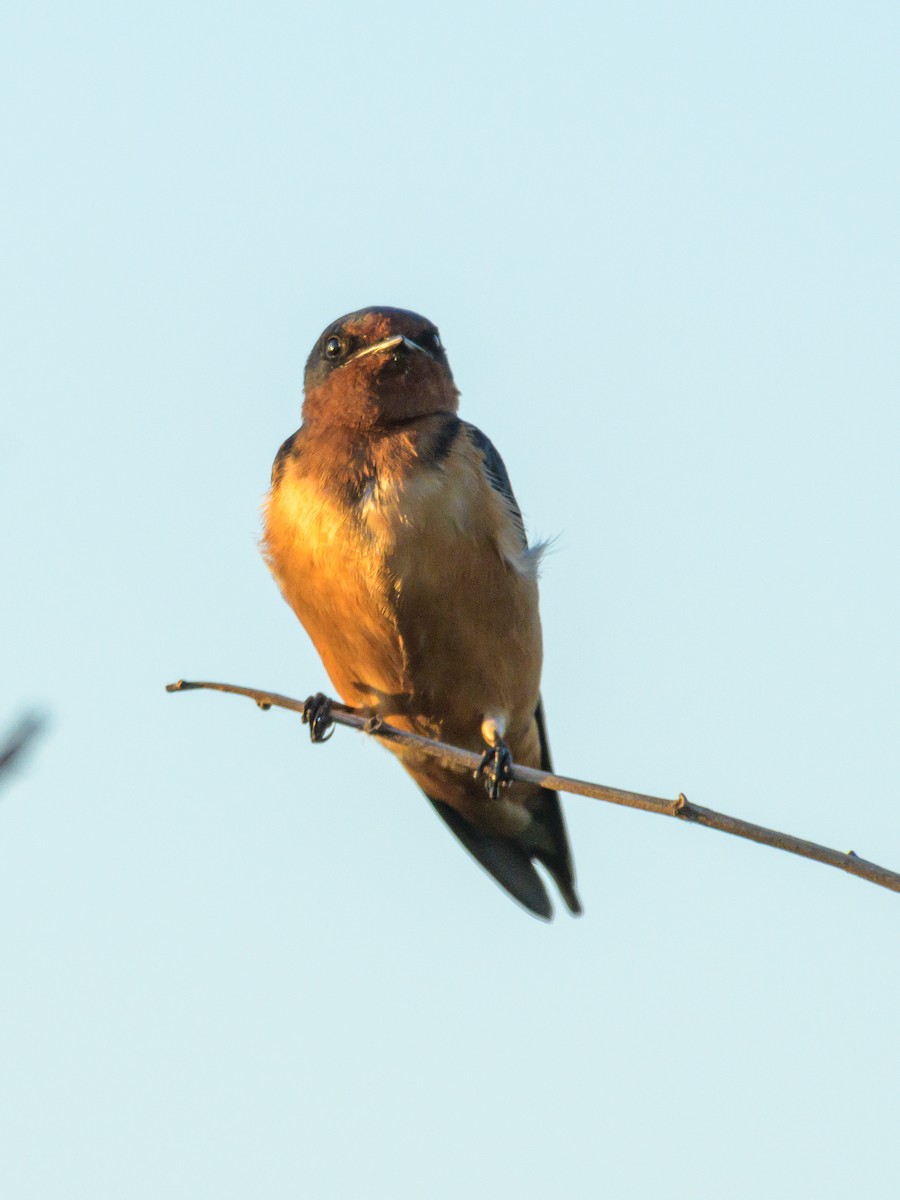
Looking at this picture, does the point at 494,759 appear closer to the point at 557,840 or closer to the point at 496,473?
the point at 496,473

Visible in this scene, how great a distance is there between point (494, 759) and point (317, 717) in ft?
2.76

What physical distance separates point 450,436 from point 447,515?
516 mm

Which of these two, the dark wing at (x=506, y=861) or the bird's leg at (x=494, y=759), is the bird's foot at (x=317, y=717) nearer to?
the bird's leg at (x=494, y=759)

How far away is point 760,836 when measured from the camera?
3035 mm

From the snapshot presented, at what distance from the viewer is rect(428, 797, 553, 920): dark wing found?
7.89 metres

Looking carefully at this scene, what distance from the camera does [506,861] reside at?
8.01m

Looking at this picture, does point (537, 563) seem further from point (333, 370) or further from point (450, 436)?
point (333, 370)

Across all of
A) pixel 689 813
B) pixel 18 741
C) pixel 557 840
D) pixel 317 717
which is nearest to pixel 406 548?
A: pixel 317 717

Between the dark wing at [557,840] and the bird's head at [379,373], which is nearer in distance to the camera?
the bird's head at [379,373]

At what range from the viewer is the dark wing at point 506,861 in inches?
311

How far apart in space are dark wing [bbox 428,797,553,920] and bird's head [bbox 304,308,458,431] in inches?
91.8

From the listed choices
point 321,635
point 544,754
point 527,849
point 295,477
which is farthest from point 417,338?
point 527,849

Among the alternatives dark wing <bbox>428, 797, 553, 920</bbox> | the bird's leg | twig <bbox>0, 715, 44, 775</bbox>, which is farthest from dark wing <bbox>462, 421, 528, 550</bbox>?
twig <bbox>0, 715, 44, 775</bbox>

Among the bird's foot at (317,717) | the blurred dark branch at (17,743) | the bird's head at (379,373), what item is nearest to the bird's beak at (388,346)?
the bird's head at (379,373)
